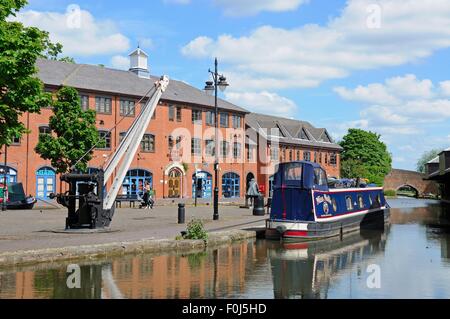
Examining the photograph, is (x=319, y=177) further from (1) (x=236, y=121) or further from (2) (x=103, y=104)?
(1) (x=236, y=121)

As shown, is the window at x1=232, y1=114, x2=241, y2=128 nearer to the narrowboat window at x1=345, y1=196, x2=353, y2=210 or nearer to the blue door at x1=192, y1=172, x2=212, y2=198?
the blue door at x1=192, y1=172, x2=212, y2=198

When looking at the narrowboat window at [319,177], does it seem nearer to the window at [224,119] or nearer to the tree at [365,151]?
the window at [224,119]

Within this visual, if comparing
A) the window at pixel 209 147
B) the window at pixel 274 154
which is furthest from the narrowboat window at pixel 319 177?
the window at pixel 274 154

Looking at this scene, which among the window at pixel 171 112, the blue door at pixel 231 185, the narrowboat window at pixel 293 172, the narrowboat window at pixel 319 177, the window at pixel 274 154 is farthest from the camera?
the window at pixel 274 154

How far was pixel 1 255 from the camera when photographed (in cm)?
1328

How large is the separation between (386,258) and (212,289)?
7.53 meters

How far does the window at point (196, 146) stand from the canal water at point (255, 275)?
3883 cm

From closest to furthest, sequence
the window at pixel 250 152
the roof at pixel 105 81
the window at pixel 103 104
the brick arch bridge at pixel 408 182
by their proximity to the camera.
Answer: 1. the roof at pixel 105 81
2. the window at pixel 103 104
3. the window at pixel 250 152
4. the brick arch bridge at pixel 408 182

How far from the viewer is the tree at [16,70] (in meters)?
16.7

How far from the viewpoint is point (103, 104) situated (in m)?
50.2

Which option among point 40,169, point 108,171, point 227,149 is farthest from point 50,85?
point 108,171

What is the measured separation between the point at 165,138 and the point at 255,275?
42319mm

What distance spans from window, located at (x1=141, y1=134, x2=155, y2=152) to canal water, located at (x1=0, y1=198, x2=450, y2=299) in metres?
35.0
